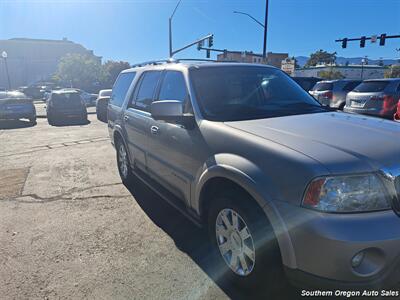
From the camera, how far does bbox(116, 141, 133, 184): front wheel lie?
535cm

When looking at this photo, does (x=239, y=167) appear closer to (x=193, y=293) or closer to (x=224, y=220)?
(x=224, y=220)

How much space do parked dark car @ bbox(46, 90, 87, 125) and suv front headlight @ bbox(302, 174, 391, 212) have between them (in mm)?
15357

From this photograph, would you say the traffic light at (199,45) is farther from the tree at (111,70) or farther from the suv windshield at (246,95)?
the tree at (111,70)

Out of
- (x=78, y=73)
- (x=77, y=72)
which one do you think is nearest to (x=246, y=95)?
(x=78, y=73)

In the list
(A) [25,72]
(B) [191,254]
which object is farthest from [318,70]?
(B) [191,254]

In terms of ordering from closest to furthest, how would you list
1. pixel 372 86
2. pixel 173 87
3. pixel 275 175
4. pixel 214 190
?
pixel 275 175 < pixel 214 190 < pixel 173 87 < pixel 372 86

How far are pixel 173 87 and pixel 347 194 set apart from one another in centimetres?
237

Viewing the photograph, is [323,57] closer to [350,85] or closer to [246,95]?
[350,85]

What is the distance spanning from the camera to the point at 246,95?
138 inches

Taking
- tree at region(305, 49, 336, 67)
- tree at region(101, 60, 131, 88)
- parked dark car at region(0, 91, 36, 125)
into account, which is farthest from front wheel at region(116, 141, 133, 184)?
tree at region(305, 49, 336, 67)

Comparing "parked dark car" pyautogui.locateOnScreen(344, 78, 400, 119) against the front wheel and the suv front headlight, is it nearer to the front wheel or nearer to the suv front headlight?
the front wheel

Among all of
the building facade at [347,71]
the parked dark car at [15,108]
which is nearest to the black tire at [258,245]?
the parked dark car at [15,108]

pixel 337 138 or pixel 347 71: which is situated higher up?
pixel 347 71

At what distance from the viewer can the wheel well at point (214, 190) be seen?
259 cm
